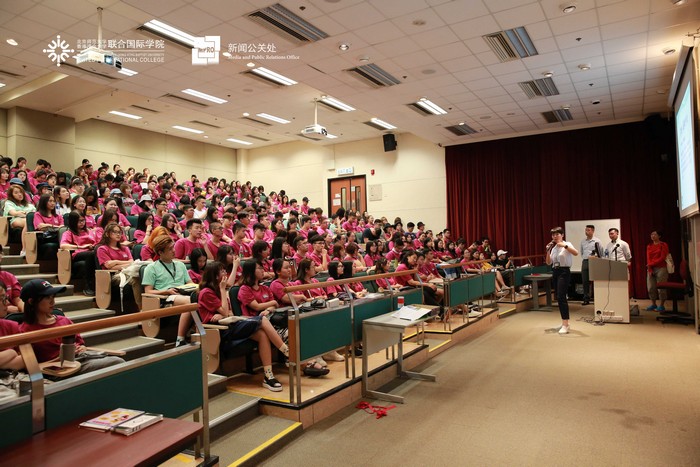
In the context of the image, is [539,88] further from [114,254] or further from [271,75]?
[114,254]

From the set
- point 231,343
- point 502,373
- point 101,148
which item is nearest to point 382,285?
point 502,373

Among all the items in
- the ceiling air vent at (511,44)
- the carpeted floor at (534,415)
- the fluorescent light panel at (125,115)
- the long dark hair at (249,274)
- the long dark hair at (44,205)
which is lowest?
the carpeted floor at (534,415)

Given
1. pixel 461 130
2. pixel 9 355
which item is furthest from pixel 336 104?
pixel 9 355

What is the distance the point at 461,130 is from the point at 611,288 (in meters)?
5.34

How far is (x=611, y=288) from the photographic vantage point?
7.23 meters

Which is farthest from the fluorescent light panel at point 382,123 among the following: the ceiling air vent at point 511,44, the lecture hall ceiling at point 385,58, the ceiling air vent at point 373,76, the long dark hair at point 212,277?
the long dark hair at point 212,277

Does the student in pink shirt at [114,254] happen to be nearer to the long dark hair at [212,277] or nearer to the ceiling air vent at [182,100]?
the long dark hair at [212,277]

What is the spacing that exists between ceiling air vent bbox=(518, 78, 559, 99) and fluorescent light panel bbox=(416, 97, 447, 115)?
67.7 inches

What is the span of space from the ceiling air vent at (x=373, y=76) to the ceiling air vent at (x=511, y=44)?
1.77 meters

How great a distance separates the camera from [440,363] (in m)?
5.06

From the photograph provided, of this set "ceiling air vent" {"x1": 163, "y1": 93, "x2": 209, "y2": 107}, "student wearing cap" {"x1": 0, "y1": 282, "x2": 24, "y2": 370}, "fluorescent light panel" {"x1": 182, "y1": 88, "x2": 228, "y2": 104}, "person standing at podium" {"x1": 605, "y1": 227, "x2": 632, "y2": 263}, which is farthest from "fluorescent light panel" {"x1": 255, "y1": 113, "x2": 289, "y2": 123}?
"student wearing cap" {"x1": 0, "y1": 282, "x2": 24, "y2": 370}

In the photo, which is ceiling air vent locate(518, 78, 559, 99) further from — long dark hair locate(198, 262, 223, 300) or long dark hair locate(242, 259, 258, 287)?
long dark hair locate(198, 262, 223, 300)

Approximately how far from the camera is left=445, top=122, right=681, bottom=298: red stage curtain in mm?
9891

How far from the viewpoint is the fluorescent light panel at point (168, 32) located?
597 centimetres
